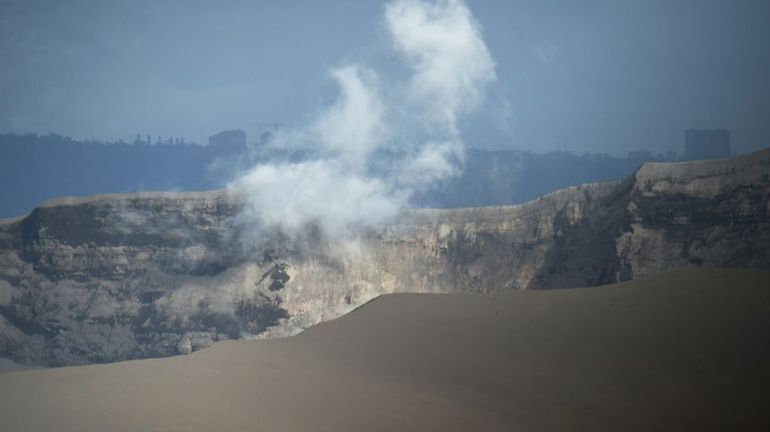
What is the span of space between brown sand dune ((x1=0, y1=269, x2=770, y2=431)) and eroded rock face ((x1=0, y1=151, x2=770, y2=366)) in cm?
905

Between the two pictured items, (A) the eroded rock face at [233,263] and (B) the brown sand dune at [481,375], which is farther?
(A) the eroded rock face at [233,263]

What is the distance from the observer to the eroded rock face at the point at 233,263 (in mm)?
22875

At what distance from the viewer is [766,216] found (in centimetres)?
1867

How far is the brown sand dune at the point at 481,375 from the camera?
9141 millimetres

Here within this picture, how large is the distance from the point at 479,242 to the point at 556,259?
2.62 meters

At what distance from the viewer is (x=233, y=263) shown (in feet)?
83.5

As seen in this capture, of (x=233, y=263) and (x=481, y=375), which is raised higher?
(x=233, y=263)

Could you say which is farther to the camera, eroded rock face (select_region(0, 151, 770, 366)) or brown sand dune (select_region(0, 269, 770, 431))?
eroded rock face (select_region(0, 151, 770, 366))

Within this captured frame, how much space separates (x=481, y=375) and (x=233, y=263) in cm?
1577

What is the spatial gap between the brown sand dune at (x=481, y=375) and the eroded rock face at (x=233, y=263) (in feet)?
29.7

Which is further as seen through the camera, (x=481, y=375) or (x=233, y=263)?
(x=233, y=263)

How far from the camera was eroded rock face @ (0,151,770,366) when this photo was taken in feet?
75.0

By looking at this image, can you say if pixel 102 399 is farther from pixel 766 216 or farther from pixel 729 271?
pixel 766 216

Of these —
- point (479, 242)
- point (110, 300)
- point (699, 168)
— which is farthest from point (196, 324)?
point (699, 168)
